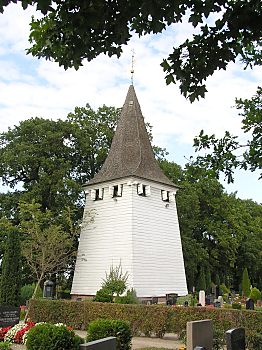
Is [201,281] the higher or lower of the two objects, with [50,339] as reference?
higher

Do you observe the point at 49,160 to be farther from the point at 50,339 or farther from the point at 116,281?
the point at 50,339

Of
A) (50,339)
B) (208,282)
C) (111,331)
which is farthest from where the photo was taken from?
(208,282)

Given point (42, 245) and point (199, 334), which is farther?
point (42, 245)

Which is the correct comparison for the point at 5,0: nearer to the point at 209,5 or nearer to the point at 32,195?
the point at 209,5

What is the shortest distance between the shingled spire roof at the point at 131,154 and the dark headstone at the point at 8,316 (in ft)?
47.7

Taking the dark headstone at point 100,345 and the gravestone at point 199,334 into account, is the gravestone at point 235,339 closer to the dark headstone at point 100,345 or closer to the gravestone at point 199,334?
the gravestone at point 199,334

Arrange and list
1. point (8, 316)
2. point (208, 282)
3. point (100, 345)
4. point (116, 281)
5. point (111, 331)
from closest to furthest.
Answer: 1. point (100, 345)
2. point (111, 331)
3. point (8, 316)
4. point (116, 281)
5. point (208, 282)

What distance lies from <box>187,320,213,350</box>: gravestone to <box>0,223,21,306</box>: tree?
1602 cm

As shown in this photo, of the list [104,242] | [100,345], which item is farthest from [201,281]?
[100,345]

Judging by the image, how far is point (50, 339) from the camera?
29.7 ft

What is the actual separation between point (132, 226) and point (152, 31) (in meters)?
22.4

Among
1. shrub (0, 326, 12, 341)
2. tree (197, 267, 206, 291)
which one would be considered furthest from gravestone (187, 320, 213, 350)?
tree (197, 267, 206, 291)

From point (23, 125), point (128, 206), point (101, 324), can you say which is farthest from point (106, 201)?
point (101, 324)

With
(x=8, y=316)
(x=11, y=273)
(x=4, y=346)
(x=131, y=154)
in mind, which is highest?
(x=131, y=154)
